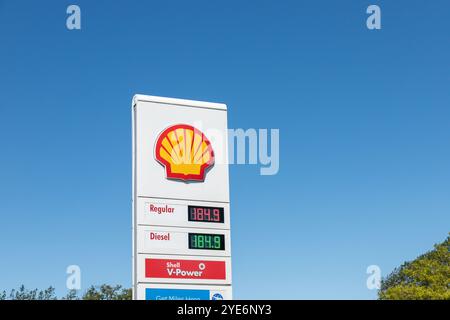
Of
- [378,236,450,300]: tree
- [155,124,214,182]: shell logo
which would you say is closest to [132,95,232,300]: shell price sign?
[155,124,214,182]: shell logo

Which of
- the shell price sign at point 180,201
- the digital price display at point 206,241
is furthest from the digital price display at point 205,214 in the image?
the digital price display at point 206,241

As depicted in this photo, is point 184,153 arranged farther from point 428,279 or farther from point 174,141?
point 428,279

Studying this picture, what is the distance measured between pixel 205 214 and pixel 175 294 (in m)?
3.41

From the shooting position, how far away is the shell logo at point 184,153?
2747cm

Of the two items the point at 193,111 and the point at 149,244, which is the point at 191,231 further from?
the point at 193,111

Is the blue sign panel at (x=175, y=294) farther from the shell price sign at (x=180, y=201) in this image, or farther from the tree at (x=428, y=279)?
the tree at (x=428, y=279)

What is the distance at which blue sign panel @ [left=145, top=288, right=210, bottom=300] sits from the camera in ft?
84.6

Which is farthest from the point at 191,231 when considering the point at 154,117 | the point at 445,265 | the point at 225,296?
the point at 445,265

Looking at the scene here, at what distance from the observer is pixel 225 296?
27.1m

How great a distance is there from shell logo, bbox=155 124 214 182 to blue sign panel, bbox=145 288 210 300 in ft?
14.6

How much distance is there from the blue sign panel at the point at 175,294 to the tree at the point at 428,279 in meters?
34.3
